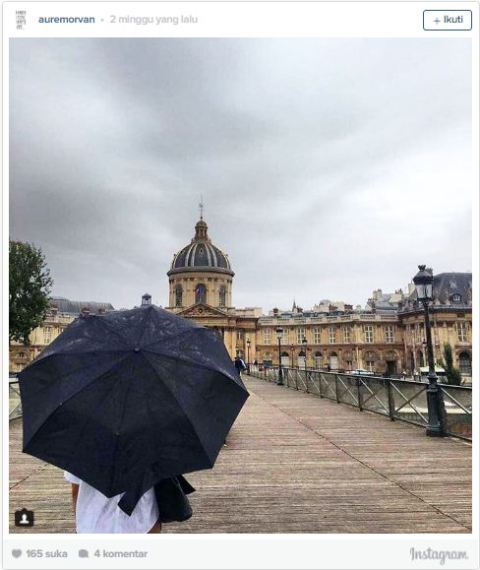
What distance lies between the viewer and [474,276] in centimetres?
410

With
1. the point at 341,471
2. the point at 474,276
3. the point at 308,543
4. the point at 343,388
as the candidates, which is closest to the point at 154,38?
the point at 474,276

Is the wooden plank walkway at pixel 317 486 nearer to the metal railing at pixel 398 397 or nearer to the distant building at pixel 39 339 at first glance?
the metal railing at pixel 398 397

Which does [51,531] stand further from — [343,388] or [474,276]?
[343,388]

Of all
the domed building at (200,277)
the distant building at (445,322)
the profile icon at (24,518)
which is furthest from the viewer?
the domed building at (200,277)

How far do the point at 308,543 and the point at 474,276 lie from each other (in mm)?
2598

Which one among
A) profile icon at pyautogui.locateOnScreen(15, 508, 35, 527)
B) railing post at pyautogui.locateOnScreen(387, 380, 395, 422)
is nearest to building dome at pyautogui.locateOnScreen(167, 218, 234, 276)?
railing post at pyautogui.locateOnScreen(387, 380, 395, 422)

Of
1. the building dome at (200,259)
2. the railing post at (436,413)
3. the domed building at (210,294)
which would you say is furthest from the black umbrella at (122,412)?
the building dome at (200,259)

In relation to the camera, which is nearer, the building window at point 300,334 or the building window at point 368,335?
the building window at point 368,335

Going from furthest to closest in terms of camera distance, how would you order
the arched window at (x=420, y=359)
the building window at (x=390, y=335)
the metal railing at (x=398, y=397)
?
the building window at (x=390, y=335) < the arched window at (x=420, y=359) < the metal railing at (x=398, y=397)

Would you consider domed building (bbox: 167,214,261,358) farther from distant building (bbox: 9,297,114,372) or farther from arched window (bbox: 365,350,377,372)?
arched window (bbox: 365,350,377,372)

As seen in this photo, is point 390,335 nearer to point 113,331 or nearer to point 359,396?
point 359,396

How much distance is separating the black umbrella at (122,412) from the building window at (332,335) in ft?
285

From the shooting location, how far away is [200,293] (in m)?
91.6

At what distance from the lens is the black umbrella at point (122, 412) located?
8.93 ft
